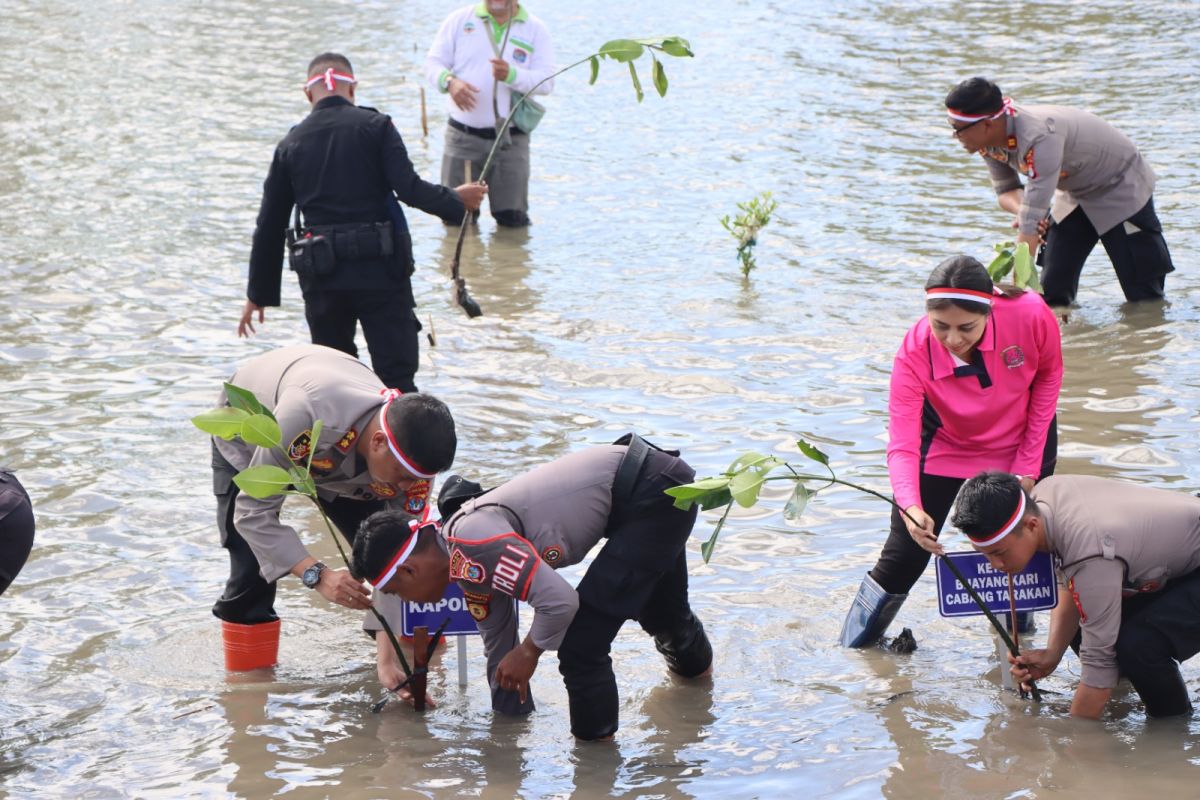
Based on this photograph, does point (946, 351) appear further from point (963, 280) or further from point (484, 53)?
point (484, 53)

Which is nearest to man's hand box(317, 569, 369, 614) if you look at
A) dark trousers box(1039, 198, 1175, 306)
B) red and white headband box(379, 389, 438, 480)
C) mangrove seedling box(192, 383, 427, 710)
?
mangrove seedling box(192, 383, 427, 710)

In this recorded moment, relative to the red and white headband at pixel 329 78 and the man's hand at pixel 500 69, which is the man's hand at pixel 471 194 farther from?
the man's hand at pixel 500 69

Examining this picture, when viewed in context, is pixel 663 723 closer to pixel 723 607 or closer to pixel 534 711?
pixel 534 711

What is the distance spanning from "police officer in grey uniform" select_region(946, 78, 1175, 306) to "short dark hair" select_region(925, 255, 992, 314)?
7.80ft

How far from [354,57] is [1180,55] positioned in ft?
33.7

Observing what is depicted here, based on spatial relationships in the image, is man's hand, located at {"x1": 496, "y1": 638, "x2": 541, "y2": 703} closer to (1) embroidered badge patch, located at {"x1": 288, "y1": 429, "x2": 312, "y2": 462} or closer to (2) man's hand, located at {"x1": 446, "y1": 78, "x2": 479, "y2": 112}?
(1) embroidered badge patch, located at {"x1": 288, "y1": 429, "x2": 312, "y2": 462}

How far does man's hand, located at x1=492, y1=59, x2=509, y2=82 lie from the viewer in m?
9.62

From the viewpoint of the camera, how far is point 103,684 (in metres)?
5.02

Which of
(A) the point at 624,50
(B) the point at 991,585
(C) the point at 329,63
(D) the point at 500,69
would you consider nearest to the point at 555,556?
(B) the point at 991,585

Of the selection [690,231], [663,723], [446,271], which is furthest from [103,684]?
[690,231]

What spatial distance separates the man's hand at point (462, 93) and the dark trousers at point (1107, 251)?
400 centimetres

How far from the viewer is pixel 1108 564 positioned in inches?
166

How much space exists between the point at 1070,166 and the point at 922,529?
3970 mm

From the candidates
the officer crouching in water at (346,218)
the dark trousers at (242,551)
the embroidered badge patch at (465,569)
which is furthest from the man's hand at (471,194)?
the embroidered badge patch at (465,569)
